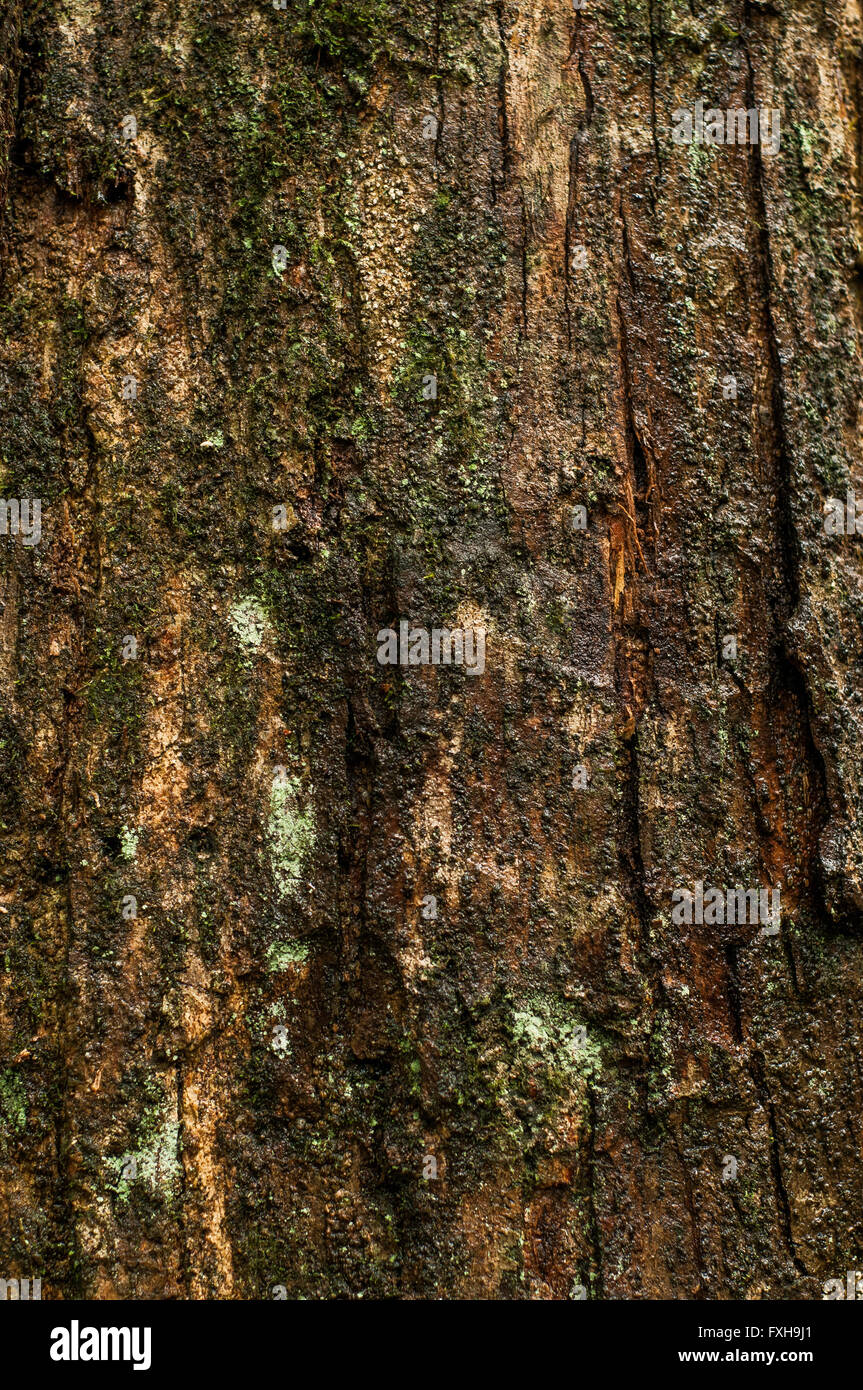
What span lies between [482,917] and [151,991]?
0.69m

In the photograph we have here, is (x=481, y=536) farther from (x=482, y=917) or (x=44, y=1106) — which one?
(x=44, y=1106)

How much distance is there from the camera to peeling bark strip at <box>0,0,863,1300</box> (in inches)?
71.2

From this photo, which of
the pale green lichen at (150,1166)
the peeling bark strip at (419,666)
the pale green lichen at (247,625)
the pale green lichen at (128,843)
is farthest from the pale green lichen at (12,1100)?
the pale green lichen at (247,625)

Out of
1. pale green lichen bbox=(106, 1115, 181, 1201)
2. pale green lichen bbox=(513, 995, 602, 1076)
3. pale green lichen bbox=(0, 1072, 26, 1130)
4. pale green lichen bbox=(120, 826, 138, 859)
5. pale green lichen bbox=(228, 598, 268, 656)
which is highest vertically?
pale green lichen bbox=(228, 598, 268, 656)

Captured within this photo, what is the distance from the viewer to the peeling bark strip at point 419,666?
5.93 feet

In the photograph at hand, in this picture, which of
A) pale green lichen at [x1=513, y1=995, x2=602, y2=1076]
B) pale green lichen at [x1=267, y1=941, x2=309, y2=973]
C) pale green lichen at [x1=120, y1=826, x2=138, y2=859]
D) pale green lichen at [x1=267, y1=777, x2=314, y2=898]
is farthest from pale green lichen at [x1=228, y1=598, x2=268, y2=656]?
pale green lichen at [x1=513, y1=995, x2=602, y2=1076]

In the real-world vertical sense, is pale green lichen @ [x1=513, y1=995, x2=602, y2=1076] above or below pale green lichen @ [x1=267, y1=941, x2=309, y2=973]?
below

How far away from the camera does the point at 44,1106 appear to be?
72.5 inches

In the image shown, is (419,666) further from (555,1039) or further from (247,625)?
(555,1039)

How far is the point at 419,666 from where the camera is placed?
6.20ft

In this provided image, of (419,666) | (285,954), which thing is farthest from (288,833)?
(419,666)

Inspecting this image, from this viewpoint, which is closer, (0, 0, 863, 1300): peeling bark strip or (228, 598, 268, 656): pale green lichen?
(0, 0, 863, 1300): peeling bark strip

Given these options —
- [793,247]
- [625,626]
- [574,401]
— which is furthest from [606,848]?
[793,247]

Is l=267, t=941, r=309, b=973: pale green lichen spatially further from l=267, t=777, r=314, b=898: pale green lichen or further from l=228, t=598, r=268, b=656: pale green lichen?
l=228, t=598, r=268, b=656: pale green lichen
